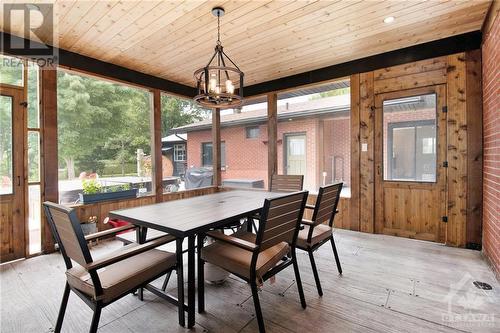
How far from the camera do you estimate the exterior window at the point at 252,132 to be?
7.28 m

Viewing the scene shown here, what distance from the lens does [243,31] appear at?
3.02 meters

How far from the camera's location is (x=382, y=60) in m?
3.79

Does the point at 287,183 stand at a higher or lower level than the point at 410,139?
lower

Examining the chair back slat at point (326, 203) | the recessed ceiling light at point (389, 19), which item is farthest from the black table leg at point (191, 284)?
the recessed ceiling light at point (389, 19)

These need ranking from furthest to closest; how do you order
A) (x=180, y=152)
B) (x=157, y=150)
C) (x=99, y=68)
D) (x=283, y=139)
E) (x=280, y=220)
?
→ 1. (x=283, y=139)
2. (x=180, y=152)
3. (x=157, y=150)
4. (x=99, y=68)
5. (x=280, y=220)

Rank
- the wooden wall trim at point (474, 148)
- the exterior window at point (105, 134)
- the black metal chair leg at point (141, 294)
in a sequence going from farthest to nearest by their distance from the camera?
the exterior window at point (105, 134)
the wooden wall trim at point (474, 148)
the black metal chair leg at point (141, 294)

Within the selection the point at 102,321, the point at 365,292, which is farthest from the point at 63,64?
the point at 365,292

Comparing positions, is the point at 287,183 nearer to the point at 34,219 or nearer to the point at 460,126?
the point at 460,126

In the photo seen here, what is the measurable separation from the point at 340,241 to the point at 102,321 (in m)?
3.04

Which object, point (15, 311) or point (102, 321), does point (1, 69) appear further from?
point (102, 321)

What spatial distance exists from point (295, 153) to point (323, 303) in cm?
478

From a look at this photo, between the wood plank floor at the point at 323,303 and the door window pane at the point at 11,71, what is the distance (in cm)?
224

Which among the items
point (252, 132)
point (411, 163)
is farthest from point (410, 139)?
point (252, 132)

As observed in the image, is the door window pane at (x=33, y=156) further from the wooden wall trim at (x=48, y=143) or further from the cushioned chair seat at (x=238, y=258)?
the cushioned chair seat at (x=238, y=258)
